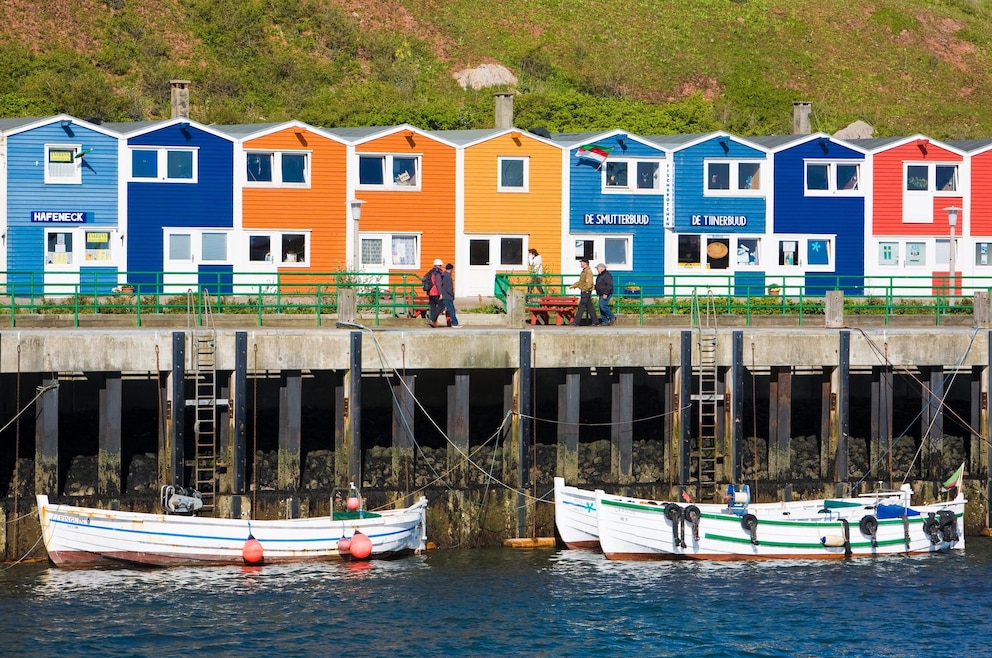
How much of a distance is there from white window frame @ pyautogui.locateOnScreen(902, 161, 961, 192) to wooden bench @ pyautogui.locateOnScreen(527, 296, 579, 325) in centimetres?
2063

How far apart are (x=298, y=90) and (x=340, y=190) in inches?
1396

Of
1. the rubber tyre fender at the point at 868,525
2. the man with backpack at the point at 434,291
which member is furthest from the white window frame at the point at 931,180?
the rubber tyre fender at the point at 868,525

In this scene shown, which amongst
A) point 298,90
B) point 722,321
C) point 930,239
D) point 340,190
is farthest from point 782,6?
point 722,321

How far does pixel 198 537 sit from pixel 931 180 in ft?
112

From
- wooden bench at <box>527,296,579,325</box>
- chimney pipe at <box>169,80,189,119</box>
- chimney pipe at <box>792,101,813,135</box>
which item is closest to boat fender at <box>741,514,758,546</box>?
wooden bench at <box>527,296,579,325</box>

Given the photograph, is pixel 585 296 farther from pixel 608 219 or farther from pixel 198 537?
pixel 608 219

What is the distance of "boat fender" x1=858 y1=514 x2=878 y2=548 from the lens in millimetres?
33278

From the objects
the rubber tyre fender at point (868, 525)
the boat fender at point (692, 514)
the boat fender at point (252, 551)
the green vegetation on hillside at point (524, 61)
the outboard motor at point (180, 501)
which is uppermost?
Answer: the green vegetation on hillside at point (524, 61)

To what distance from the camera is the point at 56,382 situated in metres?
31.1

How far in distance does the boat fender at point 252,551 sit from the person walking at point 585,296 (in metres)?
10.9

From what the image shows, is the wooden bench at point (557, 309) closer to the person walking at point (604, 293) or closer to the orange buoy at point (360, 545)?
the person walking at point (604, 293)

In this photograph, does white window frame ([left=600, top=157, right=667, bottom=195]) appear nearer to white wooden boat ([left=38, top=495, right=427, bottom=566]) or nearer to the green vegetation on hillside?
the green vegetation on hillside

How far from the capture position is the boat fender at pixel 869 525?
33278 millimetres

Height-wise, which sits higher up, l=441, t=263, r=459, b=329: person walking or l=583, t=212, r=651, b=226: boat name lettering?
l=583, t=212, r=651, b=226: boat name lettering
